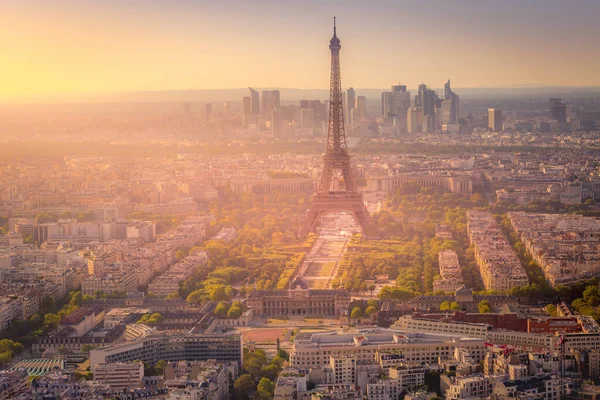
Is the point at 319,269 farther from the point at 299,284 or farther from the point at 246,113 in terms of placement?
the point at 246,113

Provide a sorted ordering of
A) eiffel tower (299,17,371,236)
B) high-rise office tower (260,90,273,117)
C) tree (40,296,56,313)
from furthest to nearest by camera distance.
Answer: high-rise office tower (260,90,273,117) → eiffel tower (299,17,371,236) → tree (40,296,56,313)

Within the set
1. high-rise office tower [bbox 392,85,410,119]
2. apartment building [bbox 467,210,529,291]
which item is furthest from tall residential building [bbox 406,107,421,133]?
apartment building [bbox 467,210,529,291]

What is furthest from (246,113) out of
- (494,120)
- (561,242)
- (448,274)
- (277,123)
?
(448,274)

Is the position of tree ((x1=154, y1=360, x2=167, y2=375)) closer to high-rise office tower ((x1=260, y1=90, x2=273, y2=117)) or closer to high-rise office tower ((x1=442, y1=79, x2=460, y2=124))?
high-rise office tower ((x1=442, y1=79, x2=460, y2=124))

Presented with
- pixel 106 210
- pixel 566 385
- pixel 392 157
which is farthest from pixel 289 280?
pixel 392 157

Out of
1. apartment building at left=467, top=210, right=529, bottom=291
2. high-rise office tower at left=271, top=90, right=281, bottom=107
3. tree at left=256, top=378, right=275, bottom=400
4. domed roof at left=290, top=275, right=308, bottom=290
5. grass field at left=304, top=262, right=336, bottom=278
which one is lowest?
tree at left=256, top=378, right=275, bottom=400

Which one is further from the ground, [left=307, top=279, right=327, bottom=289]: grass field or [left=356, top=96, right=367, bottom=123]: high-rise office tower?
[left=356, top=96, right=367, bottom=123]: high-rise office tower

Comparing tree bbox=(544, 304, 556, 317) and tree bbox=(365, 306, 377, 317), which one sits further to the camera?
tree bbox=(365, 306, 377, 317)
